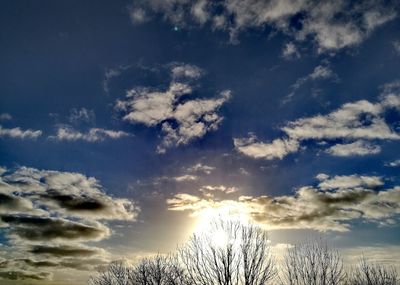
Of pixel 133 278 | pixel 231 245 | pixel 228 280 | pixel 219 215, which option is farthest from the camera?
pixel 133 278

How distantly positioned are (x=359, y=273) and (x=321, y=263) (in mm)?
7655

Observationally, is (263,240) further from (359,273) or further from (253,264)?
(359,273)

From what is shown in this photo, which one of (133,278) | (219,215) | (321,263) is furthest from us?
(133,278)

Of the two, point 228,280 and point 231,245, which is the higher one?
point 231,245

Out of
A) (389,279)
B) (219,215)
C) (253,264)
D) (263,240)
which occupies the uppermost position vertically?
(219,215)

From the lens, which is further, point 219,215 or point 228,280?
point 219,215

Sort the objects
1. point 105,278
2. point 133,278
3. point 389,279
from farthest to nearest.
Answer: point 105,278 → point 133,278 → point 389,279

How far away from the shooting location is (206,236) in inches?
973

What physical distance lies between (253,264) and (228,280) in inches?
83.5

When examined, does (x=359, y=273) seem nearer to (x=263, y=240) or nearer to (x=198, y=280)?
(x=263, y=240)

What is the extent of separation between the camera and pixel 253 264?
74.7ft

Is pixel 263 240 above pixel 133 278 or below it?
above

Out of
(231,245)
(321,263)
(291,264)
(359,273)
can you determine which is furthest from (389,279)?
(231,245)

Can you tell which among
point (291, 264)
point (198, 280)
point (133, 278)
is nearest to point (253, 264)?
point (198, 280)
